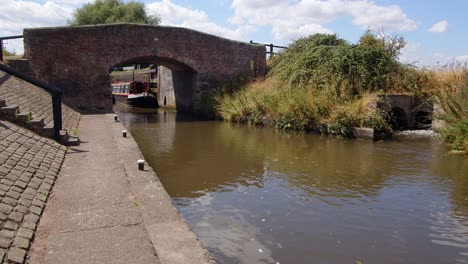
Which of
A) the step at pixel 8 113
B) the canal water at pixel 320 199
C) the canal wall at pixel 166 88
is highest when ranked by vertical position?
the canal wall at pixel 166 88

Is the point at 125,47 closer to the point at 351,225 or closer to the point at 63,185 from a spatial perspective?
the point at 63,185

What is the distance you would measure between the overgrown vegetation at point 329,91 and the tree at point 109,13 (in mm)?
31316

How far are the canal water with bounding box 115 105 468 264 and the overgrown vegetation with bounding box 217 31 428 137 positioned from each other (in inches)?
57.8

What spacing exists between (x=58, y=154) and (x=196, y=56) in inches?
511

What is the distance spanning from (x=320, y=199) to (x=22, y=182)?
159 inches

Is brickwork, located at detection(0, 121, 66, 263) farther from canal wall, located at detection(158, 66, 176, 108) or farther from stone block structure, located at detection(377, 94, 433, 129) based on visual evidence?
canal wall, located at detection(158, 66, 176, 108)

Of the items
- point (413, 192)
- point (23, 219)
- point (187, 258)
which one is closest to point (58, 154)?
point (23, 219)

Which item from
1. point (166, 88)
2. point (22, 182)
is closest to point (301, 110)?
point (22, 182)

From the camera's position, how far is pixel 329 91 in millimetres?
13773

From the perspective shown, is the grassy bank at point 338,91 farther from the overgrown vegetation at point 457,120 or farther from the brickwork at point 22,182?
the brickwork at point 22,182

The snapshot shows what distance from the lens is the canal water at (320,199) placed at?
433 cm

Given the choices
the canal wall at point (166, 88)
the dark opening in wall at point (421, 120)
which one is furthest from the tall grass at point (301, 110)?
the canal wall at point (166, 88)

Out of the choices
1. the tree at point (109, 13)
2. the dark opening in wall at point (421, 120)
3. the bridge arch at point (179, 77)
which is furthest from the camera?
the tree at point (109, 13)

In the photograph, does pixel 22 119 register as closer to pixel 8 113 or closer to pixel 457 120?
pixel 8 113
